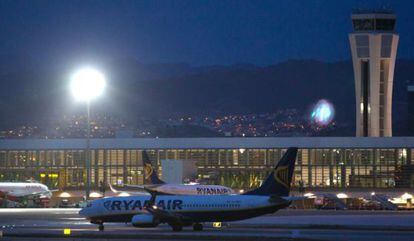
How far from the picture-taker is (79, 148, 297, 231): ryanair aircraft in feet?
257

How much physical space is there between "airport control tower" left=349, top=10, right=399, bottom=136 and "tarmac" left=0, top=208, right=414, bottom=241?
66.3m

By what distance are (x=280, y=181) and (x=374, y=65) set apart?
87.0 meters

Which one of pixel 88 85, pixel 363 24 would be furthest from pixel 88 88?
pixel 363 24

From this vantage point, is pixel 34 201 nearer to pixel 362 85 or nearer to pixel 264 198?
pixel 362 85

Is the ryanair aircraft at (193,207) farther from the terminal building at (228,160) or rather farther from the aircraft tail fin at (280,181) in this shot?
the terminal building at (228,160)

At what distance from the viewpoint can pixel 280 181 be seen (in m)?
82.1

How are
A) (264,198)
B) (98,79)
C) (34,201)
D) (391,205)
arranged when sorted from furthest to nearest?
1. (34,201)
2. (391,205)
3. (98,79)
4. (264,198)

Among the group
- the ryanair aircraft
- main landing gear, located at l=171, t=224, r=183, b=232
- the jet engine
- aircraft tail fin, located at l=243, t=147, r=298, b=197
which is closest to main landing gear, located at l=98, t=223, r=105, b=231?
the ryanair aircraft

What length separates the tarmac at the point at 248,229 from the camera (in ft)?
228

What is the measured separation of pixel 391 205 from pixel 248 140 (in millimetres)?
39800

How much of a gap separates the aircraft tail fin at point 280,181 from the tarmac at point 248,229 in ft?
9.00

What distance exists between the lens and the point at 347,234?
73.1m

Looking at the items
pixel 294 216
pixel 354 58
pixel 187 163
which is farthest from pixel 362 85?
pixel 294 216

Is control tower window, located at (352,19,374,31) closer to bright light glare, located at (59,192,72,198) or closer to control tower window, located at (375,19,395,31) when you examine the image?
control tower window, located at (375,19,395,31)
